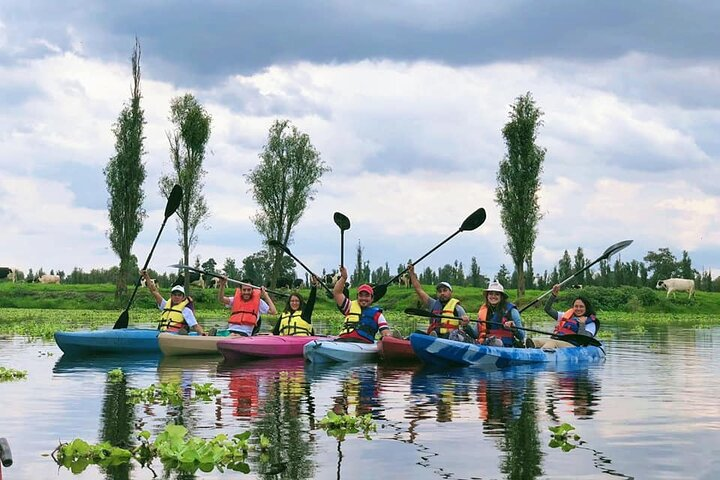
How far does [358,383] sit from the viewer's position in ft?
42.1

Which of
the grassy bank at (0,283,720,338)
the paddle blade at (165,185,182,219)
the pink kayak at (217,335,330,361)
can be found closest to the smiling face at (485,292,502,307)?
the pink kayak at (217,335,330,361)

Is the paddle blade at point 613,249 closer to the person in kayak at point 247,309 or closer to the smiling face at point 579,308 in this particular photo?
the smiling face at point 579,308

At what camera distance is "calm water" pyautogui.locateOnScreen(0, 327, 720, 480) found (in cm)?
696

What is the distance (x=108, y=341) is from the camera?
17750mm

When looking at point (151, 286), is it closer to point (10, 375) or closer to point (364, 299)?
point (364, 299)

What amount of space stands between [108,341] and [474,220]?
736 cm

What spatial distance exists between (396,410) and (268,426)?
5.94 ft

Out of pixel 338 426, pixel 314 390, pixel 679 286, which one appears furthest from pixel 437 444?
pixel 679 286

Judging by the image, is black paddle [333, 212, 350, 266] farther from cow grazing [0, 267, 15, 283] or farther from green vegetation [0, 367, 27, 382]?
cow grazing [0, 267, 15, 283]

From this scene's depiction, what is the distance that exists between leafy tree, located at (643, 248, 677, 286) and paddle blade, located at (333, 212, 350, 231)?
50.4 metres

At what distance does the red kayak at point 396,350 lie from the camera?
15.9 m

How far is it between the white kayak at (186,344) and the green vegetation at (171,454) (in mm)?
9693

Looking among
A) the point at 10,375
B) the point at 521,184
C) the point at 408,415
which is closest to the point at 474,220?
the point at 10,375

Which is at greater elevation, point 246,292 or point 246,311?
point 246,292
